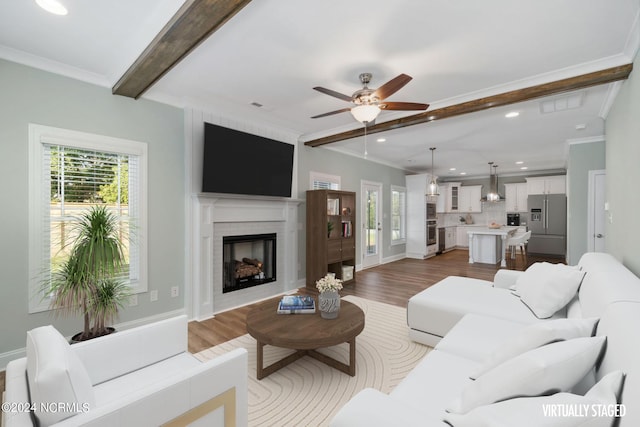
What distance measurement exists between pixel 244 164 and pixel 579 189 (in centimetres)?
580

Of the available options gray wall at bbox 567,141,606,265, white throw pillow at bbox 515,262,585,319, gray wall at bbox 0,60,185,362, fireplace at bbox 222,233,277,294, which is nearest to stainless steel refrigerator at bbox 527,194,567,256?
gray wall at bbox 567,141,606,265

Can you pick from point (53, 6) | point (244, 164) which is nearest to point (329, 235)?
point (244, 164)

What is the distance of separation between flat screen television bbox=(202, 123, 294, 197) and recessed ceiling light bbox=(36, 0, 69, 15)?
156cm

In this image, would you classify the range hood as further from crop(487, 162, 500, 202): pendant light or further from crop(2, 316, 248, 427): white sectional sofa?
crop(2, 316, 248, 427): white sectional sofa

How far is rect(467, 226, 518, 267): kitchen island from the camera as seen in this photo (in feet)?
22.3

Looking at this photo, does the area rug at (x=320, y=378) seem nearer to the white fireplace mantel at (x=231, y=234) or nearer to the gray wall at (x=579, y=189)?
the white fireplace mantel at (x=231, y=234)

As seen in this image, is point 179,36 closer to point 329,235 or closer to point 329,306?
point 329,306

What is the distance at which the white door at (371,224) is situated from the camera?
6559mm

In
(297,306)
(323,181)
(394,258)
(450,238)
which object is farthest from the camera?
(450,238)

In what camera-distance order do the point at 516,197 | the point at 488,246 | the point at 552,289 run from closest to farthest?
1. the point at 552,289
2. the point at 488,246
3. the point at 516,197

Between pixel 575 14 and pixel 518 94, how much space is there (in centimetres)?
108

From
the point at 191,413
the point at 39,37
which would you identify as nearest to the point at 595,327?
the point at 191,413

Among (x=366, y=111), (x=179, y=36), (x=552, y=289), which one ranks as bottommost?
(x=552, y=289)

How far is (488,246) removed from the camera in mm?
6961
